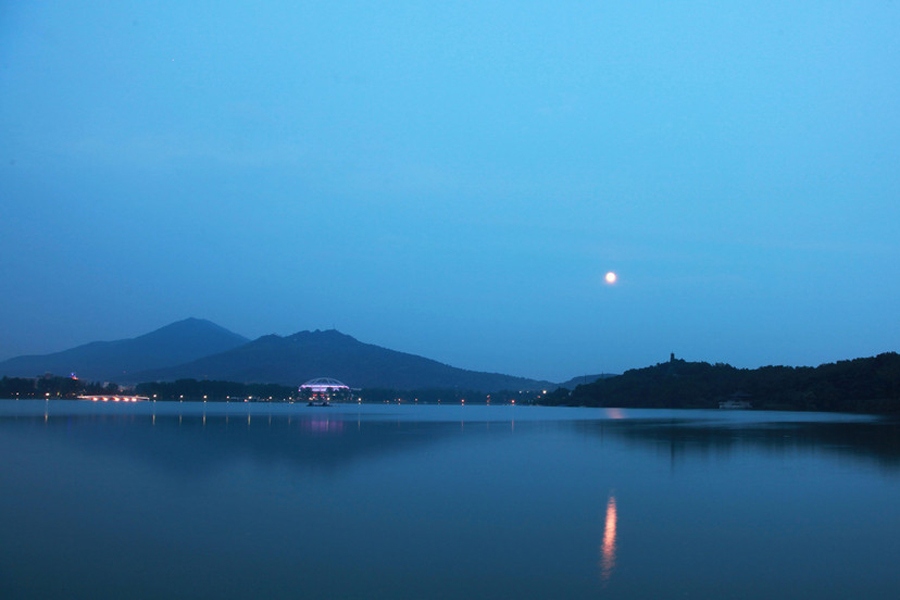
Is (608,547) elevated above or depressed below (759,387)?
below

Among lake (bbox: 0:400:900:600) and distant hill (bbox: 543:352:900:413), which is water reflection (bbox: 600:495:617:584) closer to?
lake (bbox: 0:400:900:600)

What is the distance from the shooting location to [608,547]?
39.7 feet

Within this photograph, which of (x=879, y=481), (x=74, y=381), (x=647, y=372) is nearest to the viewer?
(x=879, y=481)

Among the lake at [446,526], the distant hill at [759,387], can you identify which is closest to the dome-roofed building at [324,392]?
the distant hill at [759,387]

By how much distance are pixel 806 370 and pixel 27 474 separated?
3649 inches

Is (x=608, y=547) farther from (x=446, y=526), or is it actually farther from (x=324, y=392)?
(x=324, y=392)

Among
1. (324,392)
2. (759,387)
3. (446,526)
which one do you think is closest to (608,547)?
(446,526)

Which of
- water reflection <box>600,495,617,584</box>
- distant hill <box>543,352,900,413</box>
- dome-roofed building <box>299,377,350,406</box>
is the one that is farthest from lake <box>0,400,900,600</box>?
Result: dome-roofed building <box>299,377,350,406</box>

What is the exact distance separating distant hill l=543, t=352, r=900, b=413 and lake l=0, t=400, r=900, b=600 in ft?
180

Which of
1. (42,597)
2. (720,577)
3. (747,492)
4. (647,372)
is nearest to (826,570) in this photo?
(720,577)

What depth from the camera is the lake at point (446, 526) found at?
1010 cm

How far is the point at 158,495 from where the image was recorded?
55.0 ft

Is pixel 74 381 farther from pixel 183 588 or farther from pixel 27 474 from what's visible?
pixel 183 588

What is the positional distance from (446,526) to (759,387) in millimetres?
88667
